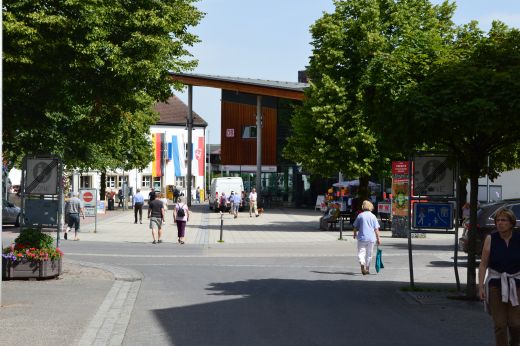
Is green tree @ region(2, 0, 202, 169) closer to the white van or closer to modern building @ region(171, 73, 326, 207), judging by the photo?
the white van

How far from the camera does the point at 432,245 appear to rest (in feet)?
101

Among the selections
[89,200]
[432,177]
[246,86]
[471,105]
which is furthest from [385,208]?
[246,86]

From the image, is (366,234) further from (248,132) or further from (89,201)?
(248,132)

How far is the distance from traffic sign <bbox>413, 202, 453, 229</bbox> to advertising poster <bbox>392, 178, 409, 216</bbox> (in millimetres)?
17989

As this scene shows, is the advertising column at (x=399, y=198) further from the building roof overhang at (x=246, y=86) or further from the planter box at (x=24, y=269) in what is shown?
the building roof overhang at (x=246, y=86)

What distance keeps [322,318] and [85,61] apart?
783 cm

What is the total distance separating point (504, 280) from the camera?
28.6ft

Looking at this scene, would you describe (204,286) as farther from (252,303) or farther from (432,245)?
(432,245)

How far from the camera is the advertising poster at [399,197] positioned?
34.1 m

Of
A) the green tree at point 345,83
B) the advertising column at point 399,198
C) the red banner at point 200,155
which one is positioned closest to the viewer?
the advertising column at point 399,198

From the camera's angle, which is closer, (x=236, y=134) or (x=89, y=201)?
(x=89, y=201)

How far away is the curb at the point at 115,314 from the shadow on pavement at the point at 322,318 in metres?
0.59

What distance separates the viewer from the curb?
1054 centimetres

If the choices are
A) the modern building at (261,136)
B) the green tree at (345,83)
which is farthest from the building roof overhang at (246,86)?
the green tree at (345,83)
